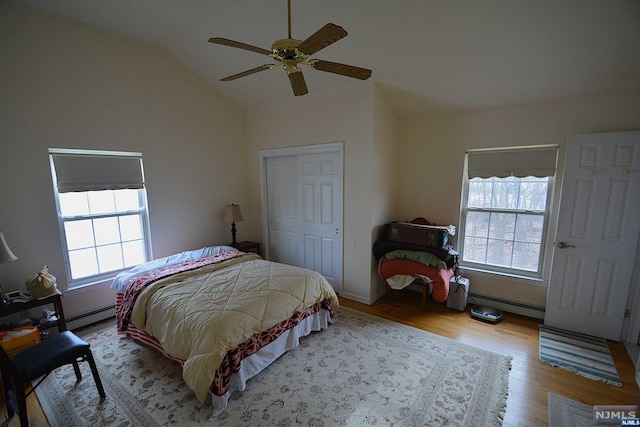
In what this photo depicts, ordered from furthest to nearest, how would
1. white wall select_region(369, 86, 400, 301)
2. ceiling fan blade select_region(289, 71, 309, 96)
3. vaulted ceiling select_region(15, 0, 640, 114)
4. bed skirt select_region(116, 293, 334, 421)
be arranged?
1. white wall select_region(369, 86, 400, 301)
2. vaulted ceiling select_region(15, 0, 640, 114)
3. bed skirt select_region(116, 293, 334, 421)
4. ceiling fan blade select_region(289, 71, 309, 96)

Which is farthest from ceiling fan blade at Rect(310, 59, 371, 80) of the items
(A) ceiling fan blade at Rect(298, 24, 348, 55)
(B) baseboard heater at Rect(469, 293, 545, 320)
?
(B) baseboard heater at Rect(469, 293, 545, 320)

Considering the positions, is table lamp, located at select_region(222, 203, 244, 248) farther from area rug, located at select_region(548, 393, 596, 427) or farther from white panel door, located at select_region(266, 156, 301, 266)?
area rug, located at select_region(548, 393, 596, 427)

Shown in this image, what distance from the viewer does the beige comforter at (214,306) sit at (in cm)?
190

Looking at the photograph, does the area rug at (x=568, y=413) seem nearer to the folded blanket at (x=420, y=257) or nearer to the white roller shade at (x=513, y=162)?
the folded blanket at (x=420, y=257)

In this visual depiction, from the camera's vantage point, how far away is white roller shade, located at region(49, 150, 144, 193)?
9.30ft

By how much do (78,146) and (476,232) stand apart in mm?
4706

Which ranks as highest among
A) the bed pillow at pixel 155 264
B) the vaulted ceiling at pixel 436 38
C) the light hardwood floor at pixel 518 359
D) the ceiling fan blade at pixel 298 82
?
the vaulted ceiling at pixel 436 38

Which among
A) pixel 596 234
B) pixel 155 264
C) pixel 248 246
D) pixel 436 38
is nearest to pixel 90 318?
pixel 155 264

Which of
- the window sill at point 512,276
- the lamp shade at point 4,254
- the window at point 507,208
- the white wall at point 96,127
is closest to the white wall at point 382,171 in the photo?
the window at point 507,208

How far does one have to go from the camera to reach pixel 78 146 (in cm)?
289

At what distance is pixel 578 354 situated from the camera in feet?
8.35

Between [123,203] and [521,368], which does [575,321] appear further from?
[123,203]

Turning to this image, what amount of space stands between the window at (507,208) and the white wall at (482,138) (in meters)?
0.11

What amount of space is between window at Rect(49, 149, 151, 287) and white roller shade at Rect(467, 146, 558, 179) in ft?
13.6
